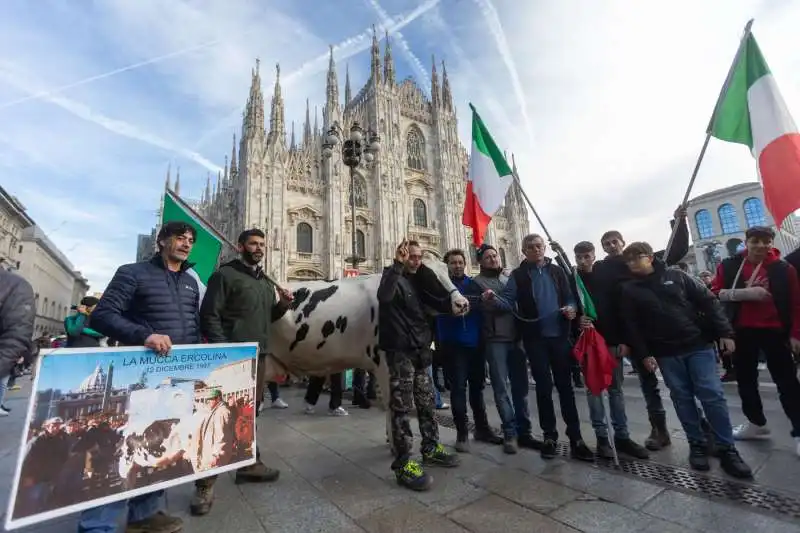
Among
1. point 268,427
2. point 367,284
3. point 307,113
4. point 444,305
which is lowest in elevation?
point 268,427

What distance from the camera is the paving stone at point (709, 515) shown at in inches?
82.2

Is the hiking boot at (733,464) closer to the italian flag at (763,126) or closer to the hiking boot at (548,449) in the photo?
the hiking boot at (548,449)

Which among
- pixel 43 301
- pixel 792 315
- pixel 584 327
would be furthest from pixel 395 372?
pixel 43 301

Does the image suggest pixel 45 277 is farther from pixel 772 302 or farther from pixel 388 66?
pixel 772 302

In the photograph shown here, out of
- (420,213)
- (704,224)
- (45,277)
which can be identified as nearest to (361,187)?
(420,213)

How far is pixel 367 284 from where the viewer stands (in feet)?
13.9

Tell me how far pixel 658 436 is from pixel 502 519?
2403 millimetres

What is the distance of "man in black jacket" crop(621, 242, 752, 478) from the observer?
3133 millimetres

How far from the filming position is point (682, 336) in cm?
329

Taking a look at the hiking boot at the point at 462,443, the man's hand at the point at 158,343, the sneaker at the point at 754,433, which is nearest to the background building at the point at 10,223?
the man's hand at the point at 158,343

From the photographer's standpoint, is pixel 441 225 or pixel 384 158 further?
pixel 441 225

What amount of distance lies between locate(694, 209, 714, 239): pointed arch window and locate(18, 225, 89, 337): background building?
65.5 metres

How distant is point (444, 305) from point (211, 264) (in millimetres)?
3134

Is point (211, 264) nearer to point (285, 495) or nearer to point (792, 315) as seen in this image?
point (285, 495)
